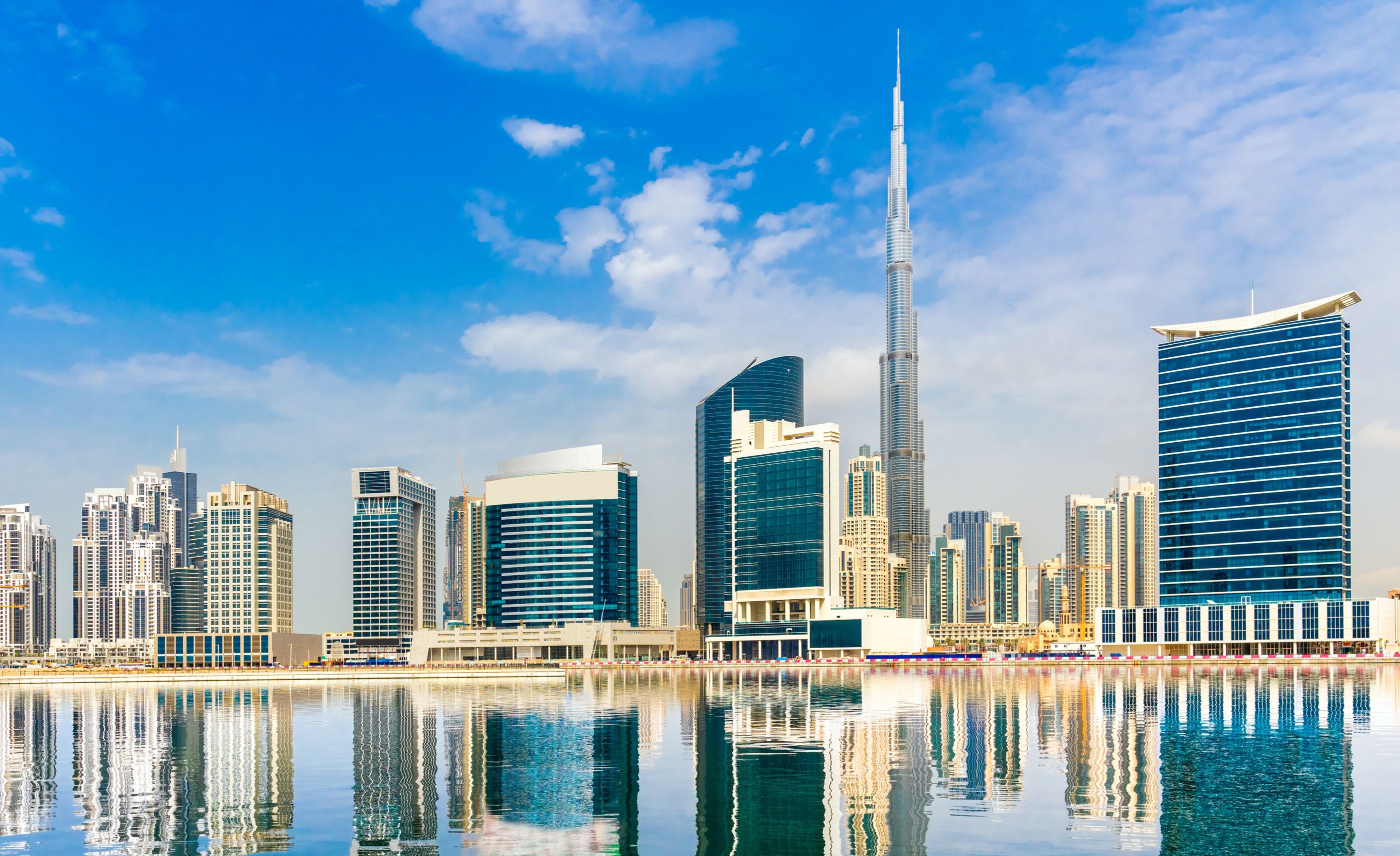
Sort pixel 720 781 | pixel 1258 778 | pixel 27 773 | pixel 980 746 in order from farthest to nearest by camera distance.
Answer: pixel 980 746 → pixel 27 773 → pixel 720 781 → pixel 1258 778

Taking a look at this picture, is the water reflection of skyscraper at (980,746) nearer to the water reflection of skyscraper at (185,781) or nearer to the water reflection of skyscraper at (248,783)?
the water reflection of skyscraper at (248,783)

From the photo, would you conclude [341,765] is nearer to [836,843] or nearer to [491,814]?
[491,814]

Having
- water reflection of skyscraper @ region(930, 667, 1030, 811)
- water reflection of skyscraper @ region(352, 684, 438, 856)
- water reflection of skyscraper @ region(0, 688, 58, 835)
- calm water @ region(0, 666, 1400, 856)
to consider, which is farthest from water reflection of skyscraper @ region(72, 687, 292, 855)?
water reflection of skyscraper @ region(930, 667, 1030, 811)

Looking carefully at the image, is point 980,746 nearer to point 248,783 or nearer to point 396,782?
point 396,782

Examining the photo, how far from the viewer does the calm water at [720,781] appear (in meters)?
47.4

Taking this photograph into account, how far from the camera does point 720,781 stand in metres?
63.6

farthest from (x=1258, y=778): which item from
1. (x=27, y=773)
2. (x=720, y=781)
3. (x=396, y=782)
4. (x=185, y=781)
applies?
(x=27, y=773)

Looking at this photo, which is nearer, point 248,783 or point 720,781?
point 720,781

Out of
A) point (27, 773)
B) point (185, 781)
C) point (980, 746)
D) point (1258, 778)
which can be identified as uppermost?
point (1258, 778)

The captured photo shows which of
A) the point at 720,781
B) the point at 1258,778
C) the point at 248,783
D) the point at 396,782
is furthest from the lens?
the point at 248,783

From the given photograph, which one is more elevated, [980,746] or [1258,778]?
[1258,778]

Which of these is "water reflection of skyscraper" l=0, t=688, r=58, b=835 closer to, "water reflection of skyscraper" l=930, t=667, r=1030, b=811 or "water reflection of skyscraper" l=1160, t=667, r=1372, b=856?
"water reflection of skyscraper" l=930, t=667, r=1030, b=811

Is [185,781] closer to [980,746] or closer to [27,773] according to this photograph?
[27,773]

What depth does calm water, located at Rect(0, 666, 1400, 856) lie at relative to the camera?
4741 cm
